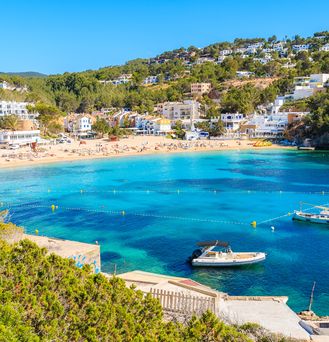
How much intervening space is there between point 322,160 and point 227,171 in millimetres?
17462

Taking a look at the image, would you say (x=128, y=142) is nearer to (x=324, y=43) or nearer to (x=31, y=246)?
(x=31, y=246)

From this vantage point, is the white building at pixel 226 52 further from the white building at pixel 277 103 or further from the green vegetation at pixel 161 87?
the white building at pixel 277 103

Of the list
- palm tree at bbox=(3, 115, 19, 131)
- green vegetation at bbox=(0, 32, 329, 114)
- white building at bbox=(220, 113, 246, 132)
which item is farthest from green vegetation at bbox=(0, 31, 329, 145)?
white building at bbox=(220, 113, 246, 132)

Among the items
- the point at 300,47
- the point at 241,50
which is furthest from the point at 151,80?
the point at 300,47

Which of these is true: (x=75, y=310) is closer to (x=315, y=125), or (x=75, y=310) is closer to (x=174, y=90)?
(x=315, y=125)

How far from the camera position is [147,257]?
78.1 feet

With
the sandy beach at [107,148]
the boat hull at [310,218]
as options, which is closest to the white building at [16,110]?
the sandy beach at [107,148]

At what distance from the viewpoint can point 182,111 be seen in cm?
10538

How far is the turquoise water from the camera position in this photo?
71.1ft

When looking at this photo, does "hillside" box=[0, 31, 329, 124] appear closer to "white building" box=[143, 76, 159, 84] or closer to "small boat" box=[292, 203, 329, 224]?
"white building" box=[143, 76, 159, 84]

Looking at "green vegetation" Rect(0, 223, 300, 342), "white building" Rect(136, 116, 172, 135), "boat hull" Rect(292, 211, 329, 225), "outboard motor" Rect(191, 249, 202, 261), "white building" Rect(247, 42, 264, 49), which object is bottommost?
"outboard motor" Rect(191, 249, 202, 261)

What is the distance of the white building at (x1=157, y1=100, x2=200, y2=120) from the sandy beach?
1612 cm

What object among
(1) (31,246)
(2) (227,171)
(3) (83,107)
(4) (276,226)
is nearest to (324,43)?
(3) (83,107)

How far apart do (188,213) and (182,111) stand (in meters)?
73.9
